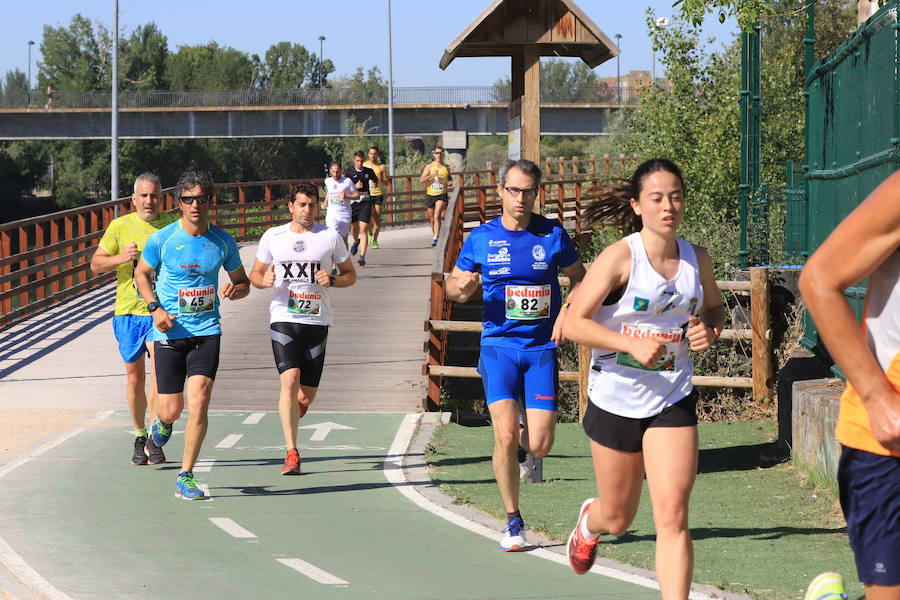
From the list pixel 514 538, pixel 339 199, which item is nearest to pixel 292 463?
pixel 514 538

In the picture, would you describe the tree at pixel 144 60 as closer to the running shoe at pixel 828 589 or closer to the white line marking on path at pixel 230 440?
the white line marking on path at pixel 230 440

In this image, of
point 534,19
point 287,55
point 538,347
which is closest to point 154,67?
point 287,55

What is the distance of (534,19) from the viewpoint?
43.8ft

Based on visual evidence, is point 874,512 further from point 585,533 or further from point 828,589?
point 585,533

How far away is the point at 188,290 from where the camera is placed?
875cm

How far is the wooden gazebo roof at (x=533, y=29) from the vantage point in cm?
1323

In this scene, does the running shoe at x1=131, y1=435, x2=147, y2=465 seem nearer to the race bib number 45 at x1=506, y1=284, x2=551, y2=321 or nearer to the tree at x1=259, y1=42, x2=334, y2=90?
the race bib number 45 at x1=506, y1=284, x2=551, y2=321

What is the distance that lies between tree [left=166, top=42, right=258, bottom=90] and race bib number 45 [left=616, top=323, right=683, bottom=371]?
4723 inches

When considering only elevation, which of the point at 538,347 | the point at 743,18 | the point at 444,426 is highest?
the point at 743,18

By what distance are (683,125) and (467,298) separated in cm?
1814

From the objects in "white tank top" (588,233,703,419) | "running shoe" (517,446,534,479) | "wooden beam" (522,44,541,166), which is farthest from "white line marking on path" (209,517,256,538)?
"wooden beam" (522,44,541,166)

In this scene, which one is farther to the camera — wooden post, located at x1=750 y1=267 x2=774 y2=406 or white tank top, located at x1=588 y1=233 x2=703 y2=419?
wooden post, located at x1=750 y1=267 x2=774 y2=406

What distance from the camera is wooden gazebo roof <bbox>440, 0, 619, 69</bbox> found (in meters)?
13.2

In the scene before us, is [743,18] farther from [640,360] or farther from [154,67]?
[154,67]
